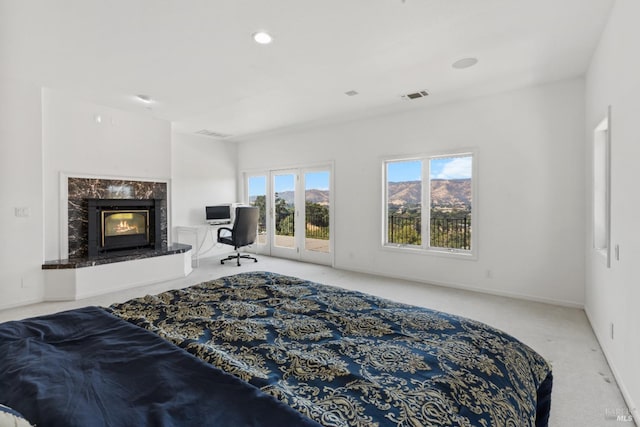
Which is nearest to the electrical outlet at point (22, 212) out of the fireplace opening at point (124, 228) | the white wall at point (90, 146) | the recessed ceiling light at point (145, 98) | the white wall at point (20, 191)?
the white wall at point (20, 191)

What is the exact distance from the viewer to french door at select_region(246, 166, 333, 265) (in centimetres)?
615

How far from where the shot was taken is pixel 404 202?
5.12 m

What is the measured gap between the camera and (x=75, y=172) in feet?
14.4

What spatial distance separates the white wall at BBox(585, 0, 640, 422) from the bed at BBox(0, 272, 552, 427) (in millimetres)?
920

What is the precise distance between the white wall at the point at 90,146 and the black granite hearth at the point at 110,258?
0.41 m

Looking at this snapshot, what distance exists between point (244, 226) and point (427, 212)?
10.8ft

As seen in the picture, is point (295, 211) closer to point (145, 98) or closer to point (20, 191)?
point (145, 98)

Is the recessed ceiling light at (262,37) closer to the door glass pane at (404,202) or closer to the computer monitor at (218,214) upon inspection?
the door glass pane at (404,202)

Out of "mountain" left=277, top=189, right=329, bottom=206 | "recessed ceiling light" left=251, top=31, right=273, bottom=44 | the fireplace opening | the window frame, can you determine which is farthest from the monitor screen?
"recessed ceiling light" left=251, top=31, right=273, bottom=44

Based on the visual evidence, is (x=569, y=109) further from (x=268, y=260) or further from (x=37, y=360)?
(x=268, y=260)

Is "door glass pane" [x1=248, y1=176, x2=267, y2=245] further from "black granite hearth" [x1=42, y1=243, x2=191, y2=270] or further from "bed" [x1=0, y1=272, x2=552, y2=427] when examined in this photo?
"bed" [x1=0, y1=272, x2=552, y2=427]

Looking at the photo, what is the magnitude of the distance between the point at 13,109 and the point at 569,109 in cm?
651

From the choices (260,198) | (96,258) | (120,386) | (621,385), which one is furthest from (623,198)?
(260,198)

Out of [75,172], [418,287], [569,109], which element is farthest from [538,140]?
[75,172]
